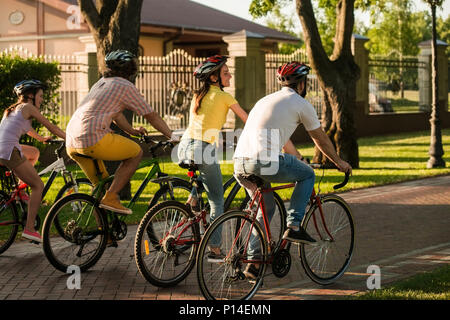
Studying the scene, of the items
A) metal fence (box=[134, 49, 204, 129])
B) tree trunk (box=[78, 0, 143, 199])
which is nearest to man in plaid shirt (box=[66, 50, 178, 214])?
tree trunk (box=[78, 0, 143, 199])

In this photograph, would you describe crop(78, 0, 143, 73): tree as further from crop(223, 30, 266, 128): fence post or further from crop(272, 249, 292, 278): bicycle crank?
crop(223, 30, 266, 128): fence post

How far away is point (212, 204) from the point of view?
267 inches

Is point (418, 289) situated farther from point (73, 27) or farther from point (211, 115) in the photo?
point (73, 27)

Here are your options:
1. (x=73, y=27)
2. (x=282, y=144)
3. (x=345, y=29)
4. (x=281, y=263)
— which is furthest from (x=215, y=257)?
(x=73, y=27)

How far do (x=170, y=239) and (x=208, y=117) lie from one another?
110 centimetres

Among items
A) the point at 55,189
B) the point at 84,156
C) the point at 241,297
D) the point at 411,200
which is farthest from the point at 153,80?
the point at 241,297

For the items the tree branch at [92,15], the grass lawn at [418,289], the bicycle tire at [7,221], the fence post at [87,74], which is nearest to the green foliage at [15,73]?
the tree branch at [92,15]

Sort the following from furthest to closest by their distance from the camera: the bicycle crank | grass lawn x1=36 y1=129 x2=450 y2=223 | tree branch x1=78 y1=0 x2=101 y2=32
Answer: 1. grass lawn x1=36 y1=129 x2=450 y2=223
2. tree branch x1=78 y1=0 x2=101 y2=32
3. the bicycle crank

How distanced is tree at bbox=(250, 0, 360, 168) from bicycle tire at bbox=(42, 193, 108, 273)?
9.37 metres

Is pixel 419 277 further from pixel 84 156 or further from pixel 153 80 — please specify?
pixel 153 80

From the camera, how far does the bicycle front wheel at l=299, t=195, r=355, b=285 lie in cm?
648

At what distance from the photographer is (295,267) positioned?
7.28 metres

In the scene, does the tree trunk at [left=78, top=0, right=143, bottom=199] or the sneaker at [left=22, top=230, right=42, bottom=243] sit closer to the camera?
the sneaker at [left=22, top=230, right=42, bottom=243]

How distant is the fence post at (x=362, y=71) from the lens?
25.2 meters
